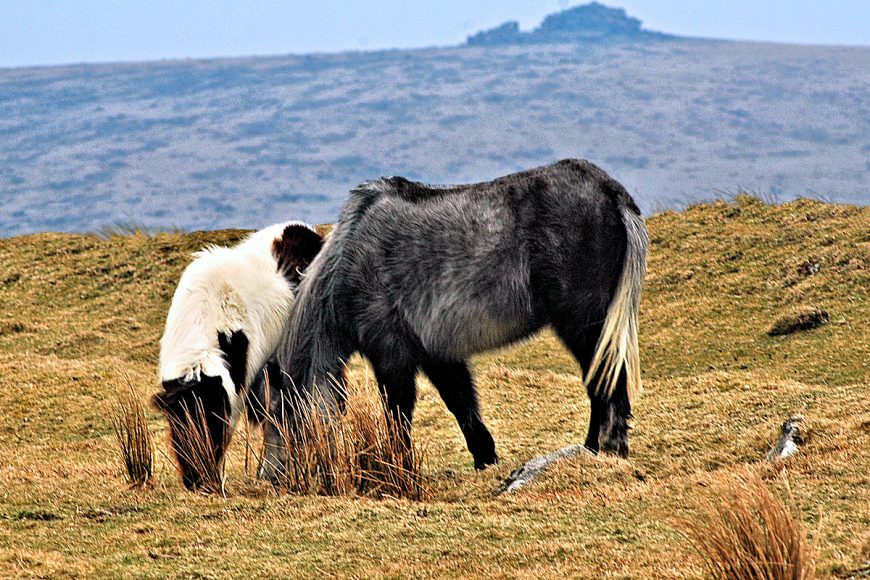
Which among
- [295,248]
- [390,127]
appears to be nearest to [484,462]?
[295,248]

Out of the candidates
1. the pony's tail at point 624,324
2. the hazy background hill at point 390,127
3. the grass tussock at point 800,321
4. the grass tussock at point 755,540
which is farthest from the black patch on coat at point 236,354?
the hazy background hill at point 390,127

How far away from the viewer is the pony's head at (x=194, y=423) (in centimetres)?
Answer: 635

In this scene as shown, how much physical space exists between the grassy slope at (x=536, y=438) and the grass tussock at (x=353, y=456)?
0.24 metres

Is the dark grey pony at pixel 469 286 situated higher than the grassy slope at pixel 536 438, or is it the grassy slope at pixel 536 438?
the dark grey pony at pixel 469 286

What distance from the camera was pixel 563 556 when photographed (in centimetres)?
473

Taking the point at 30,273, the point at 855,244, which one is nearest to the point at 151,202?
the point at 30,273

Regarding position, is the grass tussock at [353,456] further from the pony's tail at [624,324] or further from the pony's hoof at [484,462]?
the pony's tail at [624,324]

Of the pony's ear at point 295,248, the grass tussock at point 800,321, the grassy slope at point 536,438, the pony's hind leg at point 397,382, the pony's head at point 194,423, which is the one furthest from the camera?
the grass tussock at point 800,321

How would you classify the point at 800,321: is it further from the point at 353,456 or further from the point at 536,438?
the point at 353,456

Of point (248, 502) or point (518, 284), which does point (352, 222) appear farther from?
point (248, 502)

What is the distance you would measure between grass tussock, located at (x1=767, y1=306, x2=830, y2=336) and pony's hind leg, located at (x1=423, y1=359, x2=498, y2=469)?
5683 mm

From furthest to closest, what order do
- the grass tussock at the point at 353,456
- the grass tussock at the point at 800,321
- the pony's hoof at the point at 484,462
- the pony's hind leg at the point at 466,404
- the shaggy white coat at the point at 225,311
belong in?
the grass tussock at the point at 800,321 → the pony's hoof at the point at 484,462 → the pony's hind leg at the point at 466,404 → the shaggy white coat at the point at 225,311 → the grass tussock at the point at 353,456

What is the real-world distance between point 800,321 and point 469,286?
20.8ft

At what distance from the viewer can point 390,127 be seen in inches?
6644
